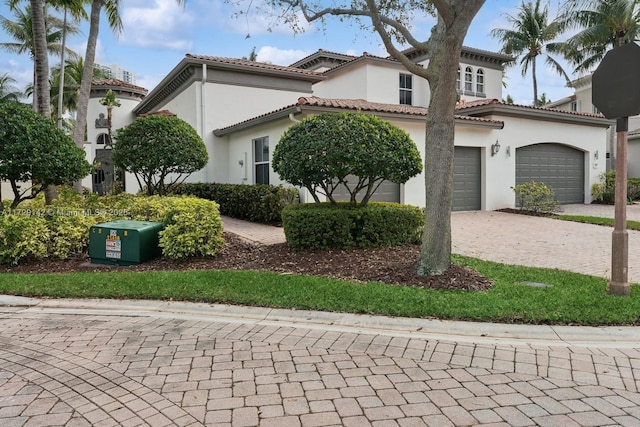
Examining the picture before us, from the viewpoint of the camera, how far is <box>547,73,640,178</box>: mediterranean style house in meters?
24.6

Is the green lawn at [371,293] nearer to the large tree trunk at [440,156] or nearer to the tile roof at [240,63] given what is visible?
the large tree trunk at [440,156]

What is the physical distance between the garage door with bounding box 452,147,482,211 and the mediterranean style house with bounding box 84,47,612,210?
4cm

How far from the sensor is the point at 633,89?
5.45 m

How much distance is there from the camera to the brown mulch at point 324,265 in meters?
6.55

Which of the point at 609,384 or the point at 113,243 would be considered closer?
the point at 609,384

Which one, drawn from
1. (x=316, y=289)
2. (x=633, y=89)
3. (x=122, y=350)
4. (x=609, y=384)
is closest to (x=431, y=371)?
(x=609, y=384)

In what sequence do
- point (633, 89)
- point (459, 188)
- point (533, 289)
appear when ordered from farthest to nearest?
point (459, 188)
point (533, 289)
point (633, 89)

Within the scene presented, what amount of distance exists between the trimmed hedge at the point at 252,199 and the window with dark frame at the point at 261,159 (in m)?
1.01

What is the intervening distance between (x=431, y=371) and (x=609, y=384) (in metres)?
1.36

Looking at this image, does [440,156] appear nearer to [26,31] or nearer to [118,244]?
[118,244]

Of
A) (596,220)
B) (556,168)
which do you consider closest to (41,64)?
(596,220)

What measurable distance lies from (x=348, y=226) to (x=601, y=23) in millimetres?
20630

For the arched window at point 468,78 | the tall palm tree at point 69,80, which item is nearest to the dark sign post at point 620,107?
the arched window at point 468,78

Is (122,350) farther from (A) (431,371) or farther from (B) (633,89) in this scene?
(B) (633,89)
